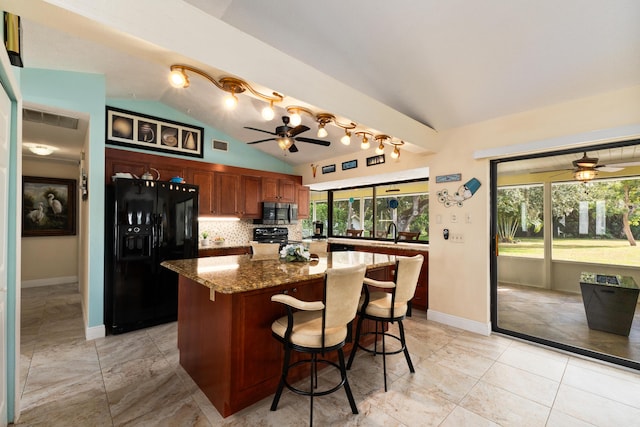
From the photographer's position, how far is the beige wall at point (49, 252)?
5.34 meters

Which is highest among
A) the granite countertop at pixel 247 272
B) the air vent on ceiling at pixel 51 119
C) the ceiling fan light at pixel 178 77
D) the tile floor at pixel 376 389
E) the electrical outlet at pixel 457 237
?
the air vent on ceiling at pixel 51 119

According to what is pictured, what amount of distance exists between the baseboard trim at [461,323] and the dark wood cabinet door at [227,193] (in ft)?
11.8

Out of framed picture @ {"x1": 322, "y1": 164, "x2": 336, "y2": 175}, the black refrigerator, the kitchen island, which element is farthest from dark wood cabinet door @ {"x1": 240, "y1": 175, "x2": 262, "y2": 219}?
the kitchen island

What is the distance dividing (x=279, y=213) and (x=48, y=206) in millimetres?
4583

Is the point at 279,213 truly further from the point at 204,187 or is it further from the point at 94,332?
the point at 94,332

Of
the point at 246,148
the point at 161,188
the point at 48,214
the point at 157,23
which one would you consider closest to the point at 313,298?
the point at 157,23

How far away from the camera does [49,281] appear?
5.54 metres

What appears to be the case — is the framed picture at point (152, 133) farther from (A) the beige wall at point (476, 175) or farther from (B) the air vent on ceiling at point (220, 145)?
(A) the beige wall at point (476, 175)

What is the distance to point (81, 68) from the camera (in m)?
3.07

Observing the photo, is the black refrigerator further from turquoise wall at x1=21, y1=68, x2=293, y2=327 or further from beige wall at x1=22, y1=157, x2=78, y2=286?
beige wall at x1=22, y1=157, x2=78, y2=286

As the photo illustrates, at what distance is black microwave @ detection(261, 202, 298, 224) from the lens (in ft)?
17.5

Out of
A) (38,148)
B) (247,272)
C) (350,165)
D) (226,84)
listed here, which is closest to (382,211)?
(350,165)

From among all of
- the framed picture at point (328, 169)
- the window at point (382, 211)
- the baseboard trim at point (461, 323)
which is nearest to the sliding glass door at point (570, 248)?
the baseboard trim at point (461, 323)

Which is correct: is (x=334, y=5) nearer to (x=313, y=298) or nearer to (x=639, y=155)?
Result: (x=313, y=298)
